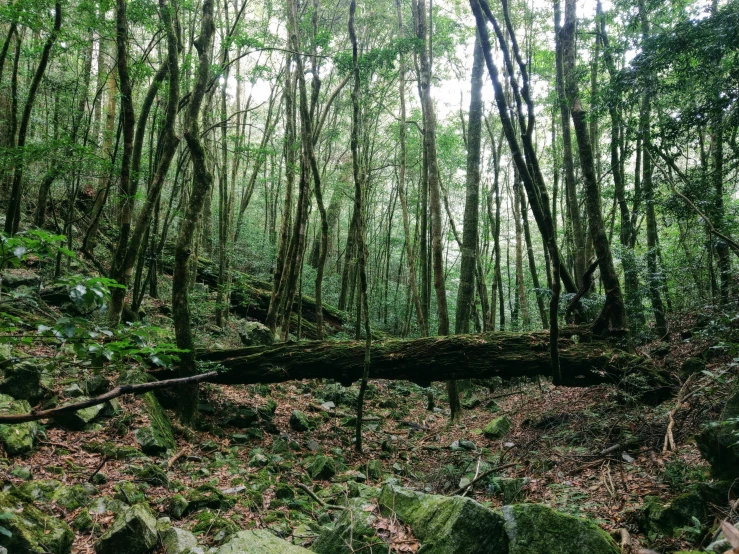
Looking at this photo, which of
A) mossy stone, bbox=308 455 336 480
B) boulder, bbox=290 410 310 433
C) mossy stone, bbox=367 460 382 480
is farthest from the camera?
boulder, bbox=290 410 310 433

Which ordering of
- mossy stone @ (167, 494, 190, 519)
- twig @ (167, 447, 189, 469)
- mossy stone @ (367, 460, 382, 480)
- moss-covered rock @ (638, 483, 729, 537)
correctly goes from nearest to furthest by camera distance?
1. moss-covered rock @ (638, 483, 729, 537)
2. mossy stone @ (167, 494, 190, 519)
3. twig @ (167, 447, 189, 469)
4. mossy stone @ (367, 460, 382, 480)

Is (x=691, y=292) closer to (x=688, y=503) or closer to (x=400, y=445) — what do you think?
(x=400, y=445)

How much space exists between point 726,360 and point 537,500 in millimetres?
3609

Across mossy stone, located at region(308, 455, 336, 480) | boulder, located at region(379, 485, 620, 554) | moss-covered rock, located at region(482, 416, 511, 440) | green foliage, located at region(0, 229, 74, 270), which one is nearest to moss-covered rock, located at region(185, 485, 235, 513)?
mossy stone, located at region(308, 455, 336, 480)

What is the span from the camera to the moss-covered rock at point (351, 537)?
10.8 ft

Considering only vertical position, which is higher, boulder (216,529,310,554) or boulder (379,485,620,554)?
boulder (379,485,620,554)

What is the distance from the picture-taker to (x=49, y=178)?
7344mm

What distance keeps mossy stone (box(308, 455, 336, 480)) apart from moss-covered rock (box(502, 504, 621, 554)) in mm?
3018

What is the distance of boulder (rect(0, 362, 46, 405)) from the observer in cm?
445

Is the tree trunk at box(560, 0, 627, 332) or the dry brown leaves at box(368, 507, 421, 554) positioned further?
the tree trunk at box(560, 0, 627, 332)

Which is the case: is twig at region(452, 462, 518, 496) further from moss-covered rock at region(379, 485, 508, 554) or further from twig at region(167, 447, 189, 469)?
twig at region(167, 447, 189, 469)

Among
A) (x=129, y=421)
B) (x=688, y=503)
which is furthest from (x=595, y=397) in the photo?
(x=129, y=421)

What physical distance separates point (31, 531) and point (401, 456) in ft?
15.2

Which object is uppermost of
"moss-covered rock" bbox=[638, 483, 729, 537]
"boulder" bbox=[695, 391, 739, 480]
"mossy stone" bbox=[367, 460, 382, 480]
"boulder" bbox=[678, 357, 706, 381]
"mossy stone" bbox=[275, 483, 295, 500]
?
"boulder" bbox=[678, 357, 706, 381]
